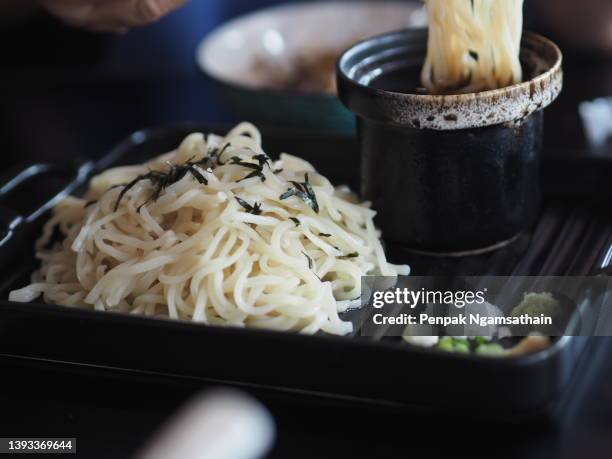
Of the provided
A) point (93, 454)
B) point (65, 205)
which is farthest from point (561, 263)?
point (65, 205)

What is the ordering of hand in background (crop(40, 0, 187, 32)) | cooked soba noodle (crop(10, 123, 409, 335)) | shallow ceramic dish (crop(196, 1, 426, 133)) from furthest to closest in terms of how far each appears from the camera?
shallow ceramic dish (crop(196, 1, 426, 133)) < hand in background (crop(40, 0, 187, 32)) < cooked soba noodle (crop(10, 123, 409, 335))

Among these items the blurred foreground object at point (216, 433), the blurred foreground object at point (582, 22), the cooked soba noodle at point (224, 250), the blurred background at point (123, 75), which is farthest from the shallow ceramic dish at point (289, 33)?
the blurred foreground object at point (216, 433)

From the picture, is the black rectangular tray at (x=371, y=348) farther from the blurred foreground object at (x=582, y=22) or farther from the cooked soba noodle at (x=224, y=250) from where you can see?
the blurred foreground object at (x=582, y=22)

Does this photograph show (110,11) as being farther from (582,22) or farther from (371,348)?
(582,22)

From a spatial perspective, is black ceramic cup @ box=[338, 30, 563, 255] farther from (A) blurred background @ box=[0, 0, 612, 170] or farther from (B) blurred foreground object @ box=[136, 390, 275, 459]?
(A) blurred background @ box=[0, 0, 612, 170]

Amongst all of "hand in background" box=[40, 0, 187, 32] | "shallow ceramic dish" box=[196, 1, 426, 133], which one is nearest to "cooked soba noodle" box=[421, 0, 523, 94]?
"hand in background" box=[40, 0, 187, 32]

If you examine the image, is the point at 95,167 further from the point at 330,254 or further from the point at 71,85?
the point at 71,85

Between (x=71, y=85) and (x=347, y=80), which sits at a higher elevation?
(x=347, y=80)
